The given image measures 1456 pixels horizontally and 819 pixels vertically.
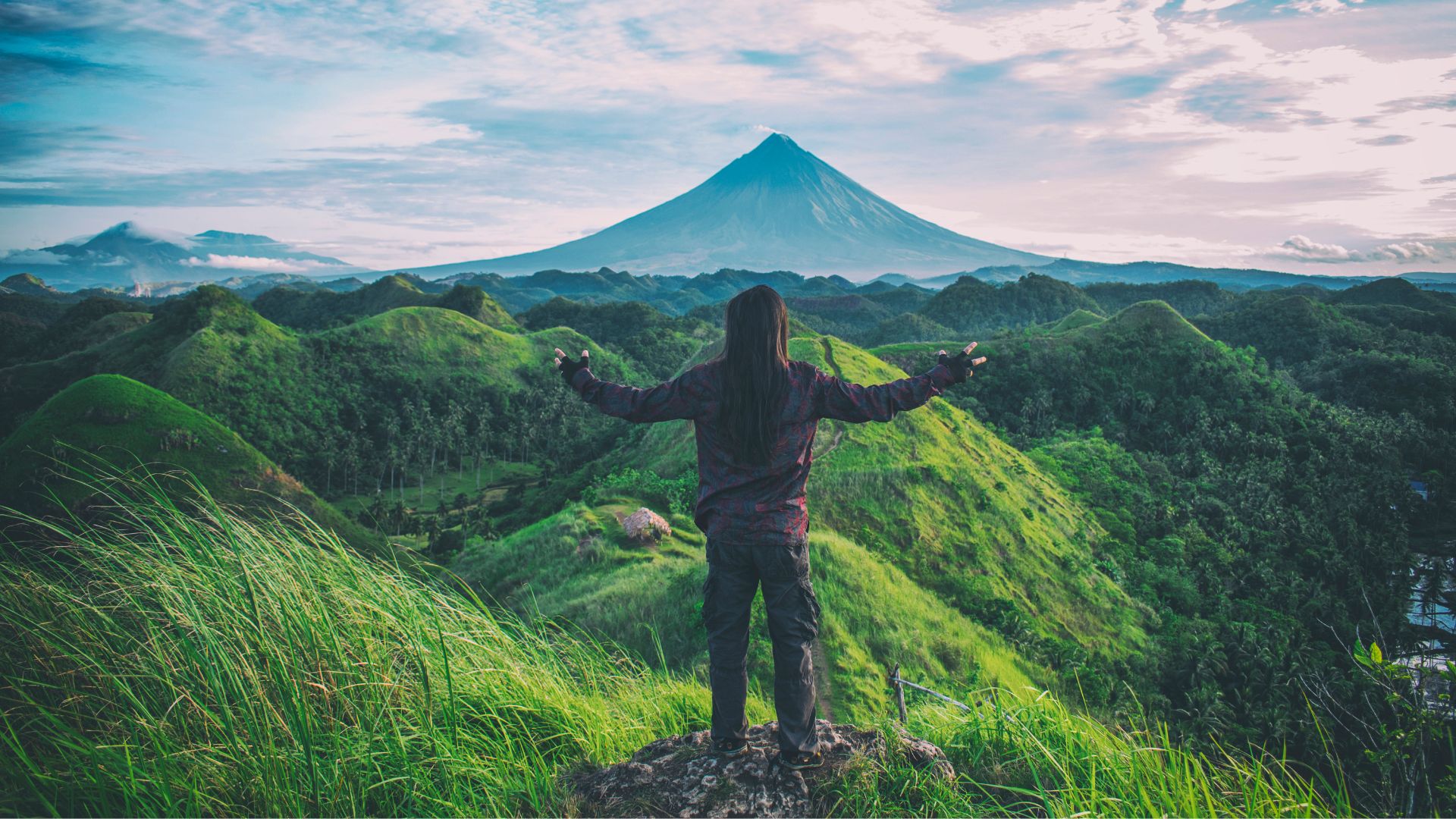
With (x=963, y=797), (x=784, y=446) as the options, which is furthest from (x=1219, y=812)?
(x=784, y=446)

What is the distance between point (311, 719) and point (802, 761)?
171 centimetres

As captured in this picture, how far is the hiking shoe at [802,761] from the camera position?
2559 millimetres

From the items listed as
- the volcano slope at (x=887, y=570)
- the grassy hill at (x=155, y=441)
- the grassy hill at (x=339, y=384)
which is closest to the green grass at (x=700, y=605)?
the volcano slope at (x=887, y=570)

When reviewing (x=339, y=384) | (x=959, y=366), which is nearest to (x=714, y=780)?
(x=959, y=366)

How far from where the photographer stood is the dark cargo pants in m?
2.59

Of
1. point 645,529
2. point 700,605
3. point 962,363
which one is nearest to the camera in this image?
point 962,363

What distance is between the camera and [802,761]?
256 centimetres

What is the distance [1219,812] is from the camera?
213 cm

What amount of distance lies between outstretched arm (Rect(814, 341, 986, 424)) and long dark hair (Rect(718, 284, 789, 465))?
20cm

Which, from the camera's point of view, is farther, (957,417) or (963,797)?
(957,417)

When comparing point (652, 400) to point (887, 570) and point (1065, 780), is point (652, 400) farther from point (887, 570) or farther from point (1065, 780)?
point (887, 570)

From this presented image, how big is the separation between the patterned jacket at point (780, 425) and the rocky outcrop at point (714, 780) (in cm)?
84

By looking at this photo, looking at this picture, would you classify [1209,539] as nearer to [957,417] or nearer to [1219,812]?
[957,417]

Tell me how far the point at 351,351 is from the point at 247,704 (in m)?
58.6
